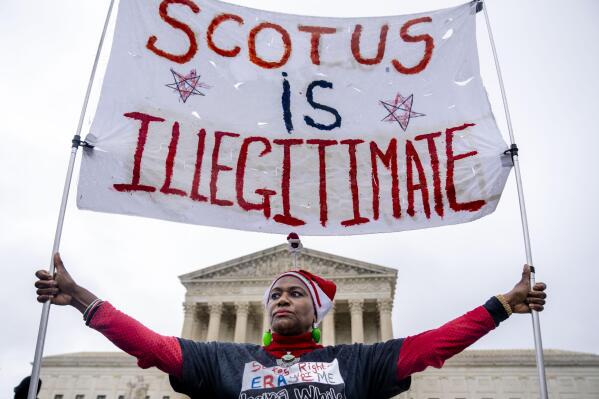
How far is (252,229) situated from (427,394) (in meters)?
40.5

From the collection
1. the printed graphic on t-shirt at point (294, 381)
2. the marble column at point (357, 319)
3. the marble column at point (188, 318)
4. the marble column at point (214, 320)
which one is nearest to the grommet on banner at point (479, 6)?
the printed graphic on t-shirt at point (294, 381)

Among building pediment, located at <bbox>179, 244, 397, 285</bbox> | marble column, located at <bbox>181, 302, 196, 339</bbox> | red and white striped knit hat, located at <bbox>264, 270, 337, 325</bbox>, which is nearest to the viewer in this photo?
red and white striped knit hat, located at <bbox>264, 270, 337, 325</bbox>

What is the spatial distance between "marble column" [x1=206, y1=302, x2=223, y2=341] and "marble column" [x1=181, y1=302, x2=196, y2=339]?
1448 millimetres

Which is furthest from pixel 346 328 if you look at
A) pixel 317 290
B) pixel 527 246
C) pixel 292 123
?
pixel 317 290

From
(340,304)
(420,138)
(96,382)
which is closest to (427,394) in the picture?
(340,304)

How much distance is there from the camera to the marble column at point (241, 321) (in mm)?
37075

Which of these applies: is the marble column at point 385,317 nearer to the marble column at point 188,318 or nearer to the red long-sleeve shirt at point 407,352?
the marble column at point 188,318

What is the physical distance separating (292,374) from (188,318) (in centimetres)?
3927

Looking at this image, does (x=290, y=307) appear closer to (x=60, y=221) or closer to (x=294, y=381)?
(x=294, y=381)

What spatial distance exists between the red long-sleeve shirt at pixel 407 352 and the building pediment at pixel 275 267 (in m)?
36.8

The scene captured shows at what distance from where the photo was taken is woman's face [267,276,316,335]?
3.03 meters

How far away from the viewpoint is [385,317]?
121 feet

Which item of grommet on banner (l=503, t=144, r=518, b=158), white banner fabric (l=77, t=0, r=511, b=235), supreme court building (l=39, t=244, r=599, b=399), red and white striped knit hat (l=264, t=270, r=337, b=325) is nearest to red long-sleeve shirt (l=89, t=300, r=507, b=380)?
red and white striped knit hat (l=264, t=270, r=337, b=325)

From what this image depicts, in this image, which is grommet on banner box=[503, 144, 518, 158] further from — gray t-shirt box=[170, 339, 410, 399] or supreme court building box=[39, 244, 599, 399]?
supreme court building box=[39, 244, 599, 399]
